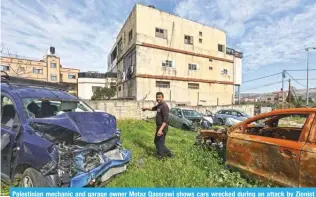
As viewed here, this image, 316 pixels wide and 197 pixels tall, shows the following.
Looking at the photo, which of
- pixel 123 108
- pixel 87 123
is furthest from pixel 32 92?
pixel 123 108

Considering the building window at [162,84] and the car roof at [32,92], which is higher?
the building window at [162,84]

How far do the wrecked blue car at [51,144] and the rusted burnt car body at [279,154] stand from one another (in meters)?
2.20

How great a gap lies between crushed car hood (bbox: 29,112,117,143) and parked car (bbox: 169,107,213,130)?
8.19 metres

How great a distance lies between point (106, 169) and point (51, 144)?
35.8 inches

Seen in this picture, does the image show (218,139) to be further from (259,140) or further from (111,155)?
(111,155)

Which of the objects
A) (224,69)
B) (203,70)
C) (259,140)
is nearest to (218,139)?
(259,140)

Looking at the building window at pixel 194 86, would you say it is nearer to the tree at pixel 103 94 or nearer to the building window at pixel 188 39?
the building window at pixel 188 39

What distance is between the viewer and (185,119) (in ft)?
38.3

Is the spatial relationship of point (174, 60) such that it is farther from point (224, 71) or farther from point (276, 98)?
point (276, 98)

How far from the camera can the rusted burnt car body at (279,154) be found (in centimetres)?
280

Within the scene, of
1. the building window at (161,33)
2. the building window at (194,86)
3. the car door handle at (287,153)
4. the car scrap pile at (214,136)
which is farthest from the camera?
the building window at (194,86)

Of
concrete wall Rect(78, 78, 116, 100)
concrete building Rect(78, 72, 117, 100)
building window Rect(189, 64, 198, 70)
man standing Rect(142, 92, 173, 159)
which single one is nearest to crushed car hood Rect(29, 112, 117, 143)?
man standing Rect(142, 92, 173, 159)

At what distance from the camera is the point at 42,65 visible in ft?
139

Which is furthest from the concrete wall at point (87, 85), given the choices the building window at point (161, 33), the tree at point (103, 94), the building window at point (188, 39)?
the building window at point (188, 39)
